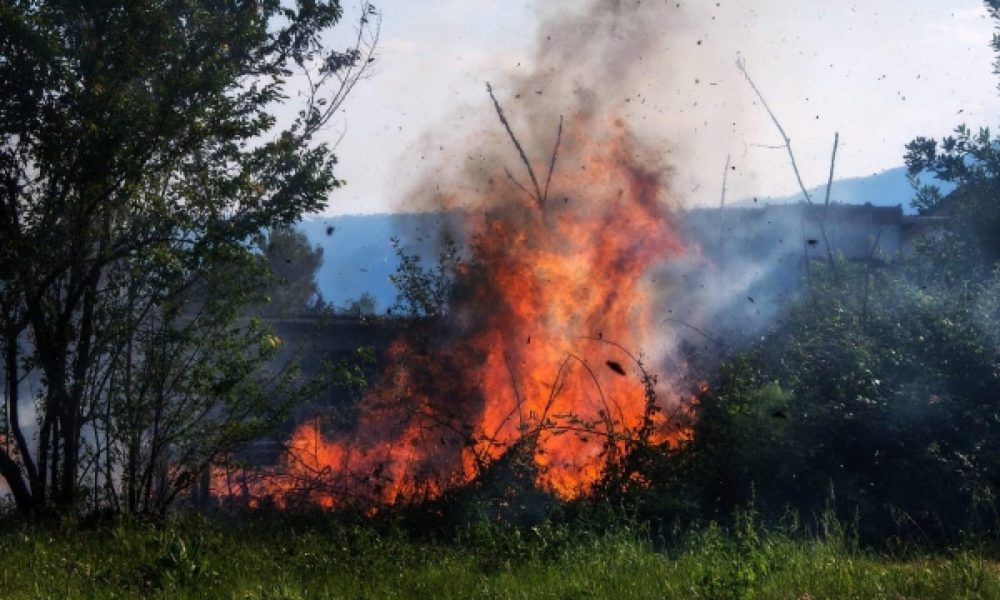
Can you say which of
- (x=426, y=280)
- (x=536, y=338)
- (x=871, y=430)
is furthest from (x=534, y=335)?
(x=871, y=430)

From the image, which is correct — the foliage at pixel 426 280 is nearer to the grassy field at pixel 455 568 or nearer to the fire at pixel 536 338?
the fire at pixel 536 338

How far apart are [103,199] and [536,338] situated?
23.4ft

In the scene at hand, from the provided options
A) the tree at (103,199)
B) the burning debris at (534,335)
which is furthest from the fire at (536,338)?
the tree at (103,199)

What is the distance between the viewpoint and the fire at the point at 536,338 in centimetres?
1490

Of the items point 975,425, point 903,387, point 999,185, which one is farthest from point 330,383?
point 999,185

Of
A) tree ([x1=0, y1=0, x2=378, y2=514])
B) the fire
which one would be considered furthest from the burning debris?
tree ([x1=0, y1=0, x2=378, y2=514])

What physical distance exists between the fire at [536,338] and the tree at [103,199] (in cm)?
326

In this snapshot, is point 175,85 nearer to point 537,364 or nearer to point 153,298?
point 153,298

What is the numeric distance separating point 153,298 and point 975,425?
1011cm

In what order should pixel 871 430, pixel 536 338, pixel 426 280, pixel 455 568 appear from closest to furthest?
pixel 455 568 < pixel 871 430 < pixel 536 338 < pixel 426 280

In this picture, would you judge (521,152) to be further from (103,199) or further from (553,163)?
(103,199)

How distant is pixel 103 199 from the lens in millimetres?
10695

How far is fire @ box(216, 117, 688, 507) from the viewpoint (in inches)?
587

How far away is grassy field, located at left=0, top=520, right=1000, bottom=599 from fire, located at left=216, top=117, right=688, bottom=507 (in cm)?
405
